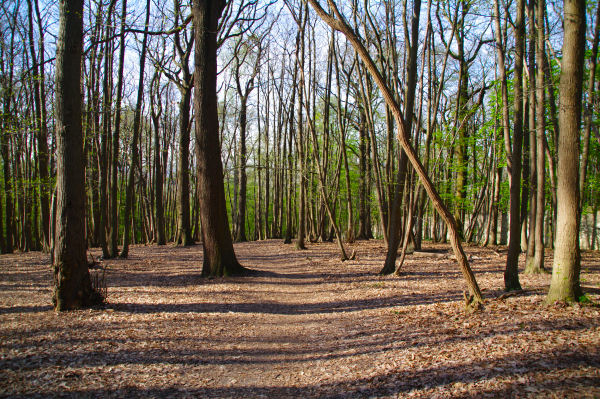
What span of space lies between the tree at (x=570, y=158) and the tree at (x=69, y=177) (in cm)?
723

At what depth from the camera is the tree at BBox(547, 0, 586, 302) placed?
4.73 m

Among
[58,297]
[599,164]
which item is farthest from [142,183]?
[599,164]

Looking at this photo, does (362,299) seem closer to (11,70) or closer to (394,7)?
(394,7)

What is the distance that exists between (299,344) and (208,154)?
5967mm

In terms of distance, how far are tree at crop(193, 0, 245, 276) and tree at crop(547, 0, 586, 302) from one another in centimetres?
696

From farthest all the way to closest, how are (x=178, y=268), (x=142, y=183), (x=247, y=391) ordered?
(x=142, y=183)
(x=178, y=268)
(x=247, y=391)

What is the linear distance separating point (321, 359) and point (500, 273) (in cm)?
663

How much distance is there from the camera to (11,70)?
15.8 m

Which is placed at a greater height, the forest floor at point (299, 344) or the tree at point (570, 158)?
the tree at point (570, 158)

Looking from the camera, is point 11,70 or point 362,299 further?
point 11,70

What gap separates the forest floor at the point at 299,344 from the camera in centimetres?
338

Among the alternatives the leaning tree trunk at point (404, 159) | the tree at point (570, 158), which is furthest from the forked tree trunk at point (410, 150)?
the leaning tree trunk at point (404, 159)

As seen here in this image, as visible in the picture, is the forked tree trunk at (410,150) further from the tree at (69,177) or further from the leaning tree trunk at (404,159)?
the tree at (69,177)

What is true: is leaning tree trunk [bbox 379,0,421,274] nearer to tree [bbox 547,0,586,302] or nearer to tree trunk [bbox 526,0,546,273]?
tree trunk [bbox 526,0,546,273]
